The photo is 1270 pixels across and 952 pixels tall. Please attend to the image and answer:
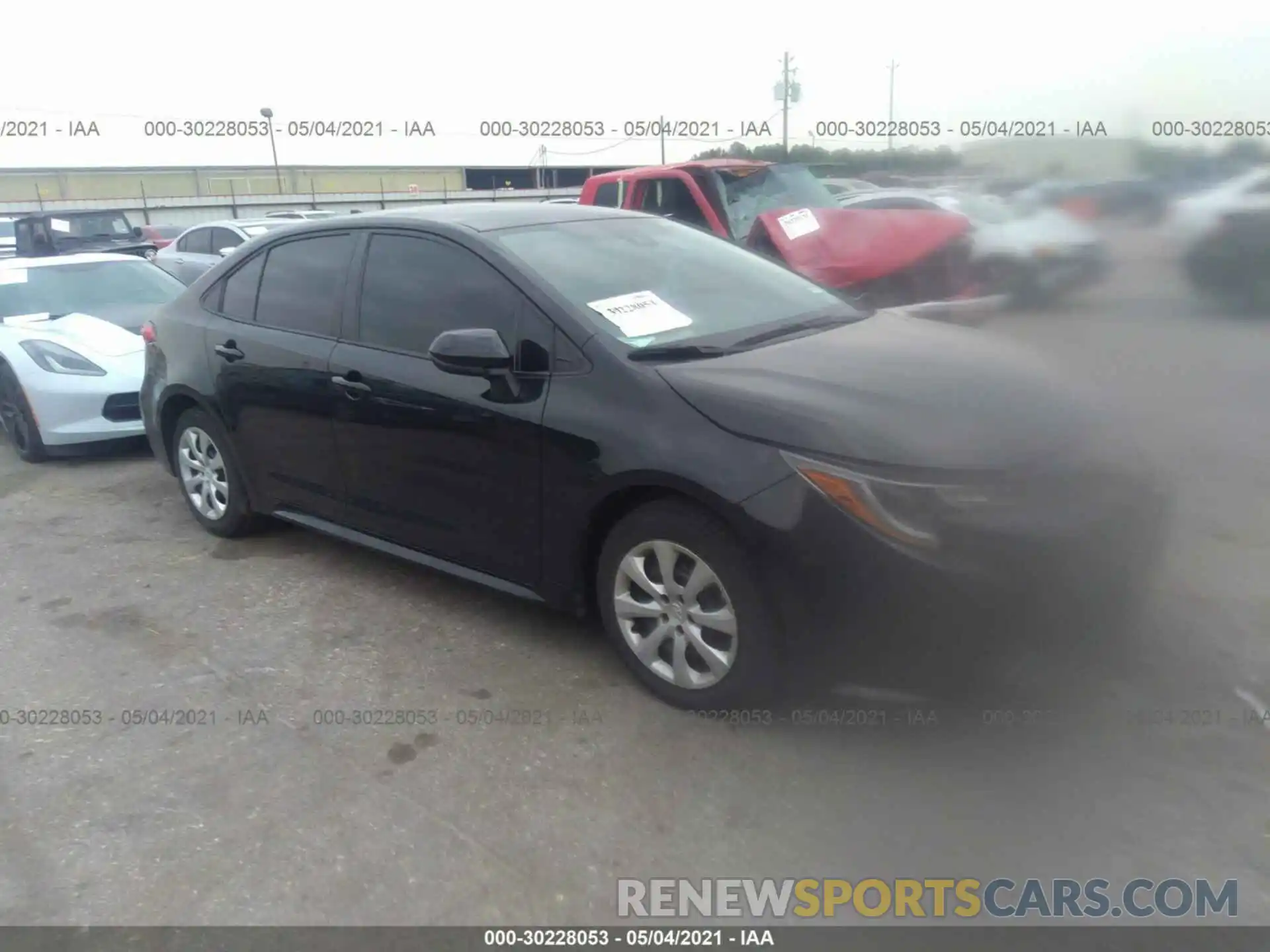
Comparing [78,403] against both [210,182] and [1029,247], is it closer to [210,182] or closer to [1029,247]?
[1029,247]

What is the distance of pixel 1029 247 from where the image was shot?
9.22ft

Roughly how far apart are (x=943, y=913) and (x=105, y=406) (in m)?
5.71

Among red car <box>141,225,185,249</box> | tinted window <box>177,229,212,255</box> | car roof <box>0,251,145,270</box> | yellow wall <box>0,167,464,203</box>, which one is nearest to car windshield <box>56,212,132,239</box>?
tinted window <box>177,229,212,255</box>

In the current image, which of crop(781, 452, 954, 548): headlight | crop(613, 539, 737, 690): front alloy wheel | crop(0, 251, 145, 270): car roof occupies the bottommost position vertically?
crop(613, 539, 737, 690): front alloy wheel

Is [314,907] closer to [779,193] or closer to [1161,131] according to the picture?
[1161,131]

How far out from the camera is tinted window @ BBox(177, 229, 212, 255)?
14.0 m

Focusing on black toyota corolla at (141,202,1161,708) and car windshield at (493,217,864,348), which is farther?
car windshield at (493,217,864,348)

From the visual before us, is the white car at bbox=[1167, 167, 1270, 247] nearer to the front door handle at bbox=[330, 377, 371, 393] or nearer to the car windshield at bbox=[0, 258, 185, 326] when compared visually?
the front door handle at bbox=[330, 377, 371, 393]

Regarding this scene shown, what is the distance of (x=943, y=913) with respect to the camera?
2426mm

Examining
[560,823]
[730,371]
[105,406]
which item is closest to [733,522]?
[730,371]

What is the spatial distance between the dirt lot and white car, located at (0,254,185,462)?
277cm

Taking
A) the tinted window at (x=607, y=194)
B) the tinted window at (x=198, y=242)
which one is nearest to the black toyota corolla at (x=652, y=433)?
the tinted window at (x=607, y=194)

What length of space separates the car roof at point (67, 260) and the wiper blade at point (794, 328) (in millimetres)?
6078

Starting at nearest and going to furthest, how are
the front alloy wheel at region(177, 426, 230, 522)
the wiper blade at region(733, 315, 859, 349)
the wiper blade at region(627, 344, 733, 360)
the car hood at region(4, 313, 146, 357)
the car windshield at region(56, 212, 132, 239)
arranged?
the wiper blade at region(627, 344, 733, 360), the wiper blade at region(733, 315, 859, 349), the front alloy wheel at region(177, 426, 230, 522), the car hood at region(4, 313, 146, 357), the car windshield at region(56, 212, 132, 239)
